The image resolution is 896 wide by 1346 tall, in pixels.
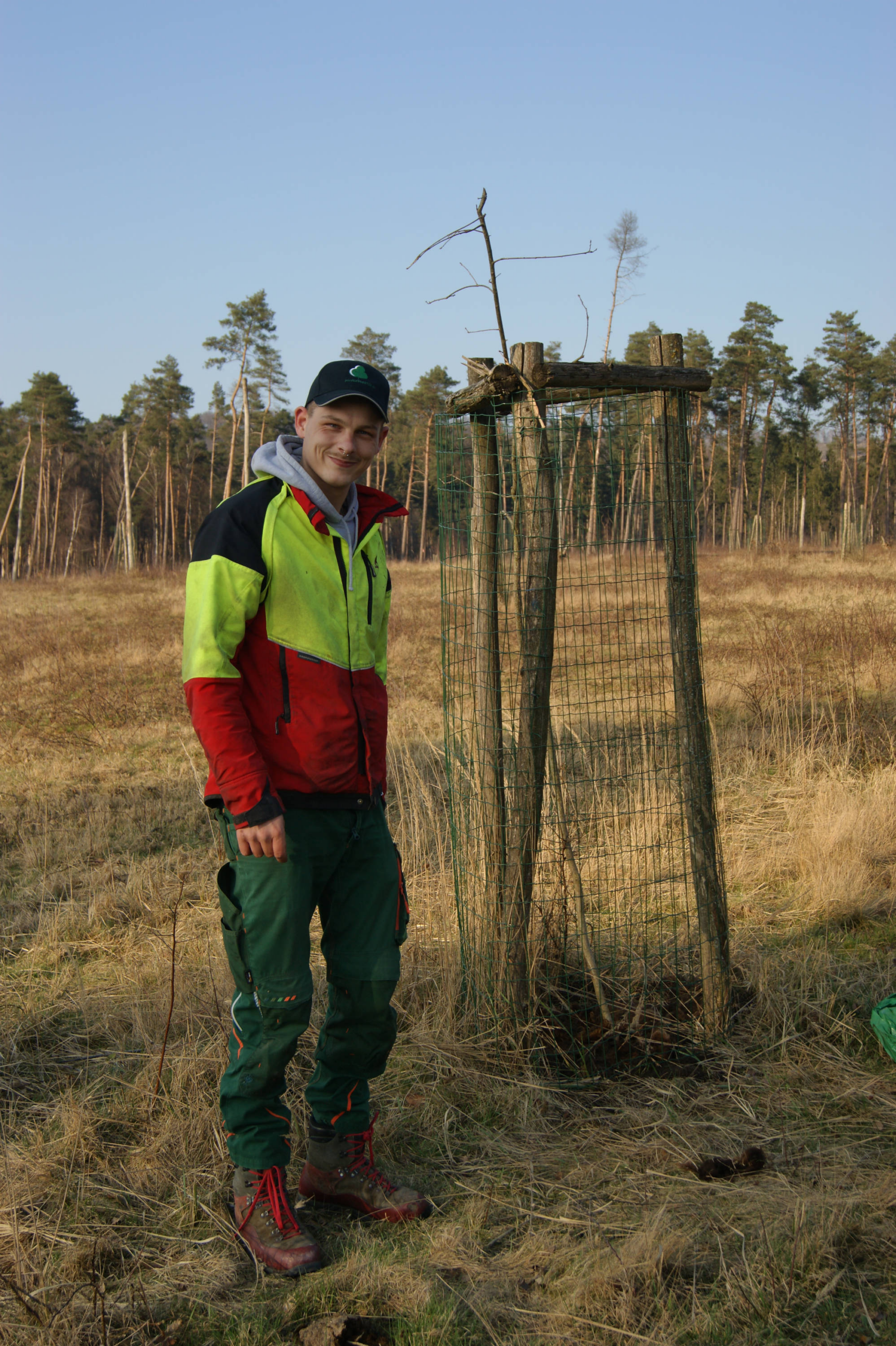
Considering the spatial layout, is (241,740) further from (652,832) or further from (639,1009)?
(652,832)

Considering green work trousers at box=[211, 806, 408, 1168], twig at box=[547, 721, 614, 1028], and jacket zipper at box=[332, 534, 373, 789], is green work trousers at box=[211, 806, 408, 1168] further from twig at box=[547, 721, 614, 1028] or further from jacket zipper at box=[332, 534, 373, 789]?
twig at box=[547, 721, 614, 1028]

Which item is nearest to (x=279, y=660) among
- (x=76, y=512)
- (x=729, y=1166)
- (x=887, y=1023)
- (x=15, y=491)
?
(x=729, y=1166)

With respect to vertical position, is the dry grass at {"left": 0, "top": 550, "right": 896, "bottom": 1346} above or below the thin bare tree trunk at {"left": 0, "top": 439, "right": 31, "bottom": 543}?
below

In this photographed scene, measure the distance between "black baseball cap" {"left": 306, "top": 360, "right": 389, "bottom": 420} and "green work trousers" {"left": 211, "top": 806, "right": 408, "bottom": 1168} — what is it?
1054 mm

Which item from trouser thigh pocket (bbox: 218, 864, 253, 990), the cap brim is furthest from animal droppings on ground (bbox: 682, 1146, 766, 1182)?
the cap brim

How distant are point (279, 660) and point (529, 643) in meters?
1.24

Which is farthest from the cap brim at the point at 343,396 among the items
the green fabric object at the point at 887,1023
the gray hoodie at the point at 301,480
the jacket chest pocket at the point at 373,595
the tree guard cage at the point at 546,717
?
the green fabric object at the point at 887,1023

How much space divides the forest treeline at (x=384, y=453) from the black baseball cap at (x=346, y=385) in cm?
3474

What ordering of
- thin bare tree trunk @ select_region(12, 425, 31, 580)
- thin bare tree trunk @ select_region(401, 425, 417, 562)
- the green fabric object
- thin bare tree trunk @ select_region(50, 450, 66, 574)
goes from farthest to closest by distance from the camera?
1. thin bare tree trunk @ select_region(401, 425, 417, 562)
2. thin bare tree trunk @ select_region(50, 450, 66, 574)
3. thin bare tree trunk @ select_region(12, 425, 31, 580)
4. the green fabric object

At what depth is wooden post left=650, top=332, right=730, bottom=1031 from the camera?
344cm

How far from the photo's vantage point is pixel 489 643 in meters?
3.39

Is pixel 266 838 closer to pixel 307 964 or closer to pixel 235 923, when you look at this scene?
pixel 235 923

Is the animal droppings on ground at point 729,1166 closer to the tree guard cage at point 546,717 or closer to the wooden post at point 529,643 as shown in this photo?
the tree guard cage at point 546,717

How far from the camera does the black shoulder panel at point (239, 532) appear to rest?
2.20m
